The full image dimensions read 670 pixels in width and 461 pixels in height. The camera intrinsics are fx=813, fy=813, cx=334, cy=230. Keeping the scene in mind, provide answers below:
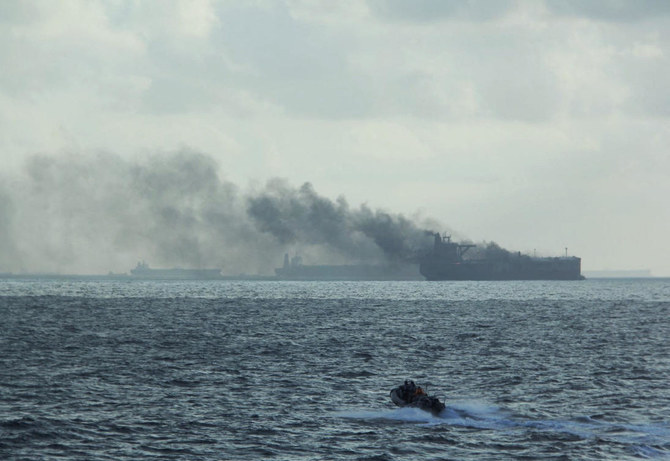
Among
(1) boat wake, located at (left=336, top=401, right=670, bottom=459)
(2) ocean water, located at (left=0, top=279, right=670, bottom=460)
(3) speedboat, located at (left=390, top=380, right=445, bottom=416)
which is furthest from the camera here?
(3) speedboat, located at (left=390, top=380, right=445, bottom=416)

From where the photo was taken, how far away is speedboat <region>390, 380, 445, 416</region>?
4297 centimetres

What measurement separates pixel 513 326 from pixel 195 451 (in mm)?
79564

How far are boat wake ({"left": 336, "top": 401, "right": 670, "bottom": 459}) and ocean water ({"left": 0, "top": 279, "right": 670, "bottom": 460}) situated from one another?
0.34ft

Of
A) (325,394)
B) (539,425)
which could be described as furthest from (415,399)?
(539,425)

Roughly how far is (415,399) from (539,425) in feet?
23.1

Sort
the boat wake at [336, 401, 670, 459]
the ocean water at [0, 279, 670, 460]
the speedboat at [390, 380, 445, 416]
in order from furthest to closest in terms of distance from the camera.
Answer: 1. the speedboat at [390, 380, 445, 416]
2. the boat wake at [336, 401, 670, 459]
3. the ocean water at [0, 279, 670, 460]

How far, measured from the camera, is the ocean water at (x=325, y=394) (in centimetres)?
3494

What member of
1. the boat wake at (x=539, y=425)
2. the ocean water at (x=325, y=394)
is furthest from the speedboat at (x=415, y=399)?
the ocean water at (x=325, y=394)

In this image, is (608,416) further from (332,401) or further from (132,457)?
(132,457)

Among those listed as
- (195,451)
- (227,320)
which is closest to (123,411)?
(195,451)

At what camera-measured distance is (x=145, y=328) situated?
98.8 metres

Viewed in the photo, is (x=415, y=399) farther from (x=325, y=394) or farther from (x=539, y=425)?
(x=539, y=425)

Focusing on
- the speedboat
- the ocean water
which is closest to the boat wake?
the ocean water

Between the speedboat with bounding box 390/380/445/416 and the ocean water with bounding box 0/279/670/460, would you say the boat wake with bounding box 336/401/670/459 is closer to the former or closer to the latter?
the ocean water with bounding box 0/279/670/460
